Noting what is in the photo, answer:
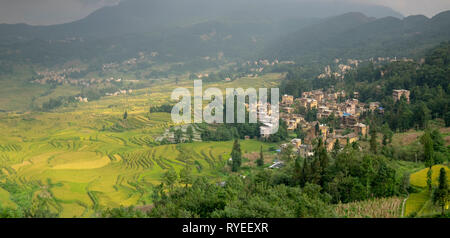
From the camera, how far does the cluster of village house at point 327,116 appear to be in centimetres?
1497

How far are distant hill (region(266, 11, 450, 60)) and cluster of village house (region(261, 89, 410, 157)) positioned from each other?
498 inches

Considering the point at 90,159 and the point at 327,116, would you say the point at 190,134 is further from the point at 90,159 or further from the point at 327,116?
the point at 327,116

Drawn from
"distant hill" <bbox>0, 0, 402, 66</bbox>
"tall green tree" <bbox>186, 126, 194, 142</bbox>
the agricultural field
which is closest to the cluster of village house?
the agricultural field

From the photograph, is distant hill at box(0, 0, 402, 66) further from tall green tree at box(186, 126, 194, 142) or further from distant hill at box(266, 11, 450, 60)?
tall green tree at box(186, 126, 194, 142)

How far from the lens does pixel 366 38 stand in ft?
151

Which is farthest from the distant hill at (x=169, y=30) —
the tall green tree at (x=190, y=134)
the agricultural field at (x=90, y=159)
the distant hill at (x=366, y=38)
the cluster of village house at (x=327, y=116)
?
the tall green tree at (x=190, y=134)

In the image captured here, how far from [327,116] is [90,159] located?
41.5ft

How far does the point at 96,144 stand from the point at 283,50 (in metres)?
43.6

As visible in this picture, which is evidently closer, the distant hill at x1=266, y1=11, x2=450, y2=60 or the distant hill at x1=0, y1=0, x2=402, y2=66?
the distant hill at x1=266, y1=11, x2=450, y2=60

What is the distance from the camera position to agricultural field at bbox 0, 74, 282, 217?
11031 mm

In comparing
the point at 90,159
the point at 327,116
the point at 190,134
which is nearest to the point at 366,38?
the point at 327,116

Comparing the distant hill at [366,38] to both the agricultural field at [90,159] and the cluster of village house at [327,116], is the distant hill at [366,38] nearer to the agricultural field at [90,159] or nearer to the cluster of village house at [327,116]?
the cluster of village house at [327,116]

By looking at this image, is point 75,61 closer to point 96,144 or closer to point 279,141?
point 96,144
